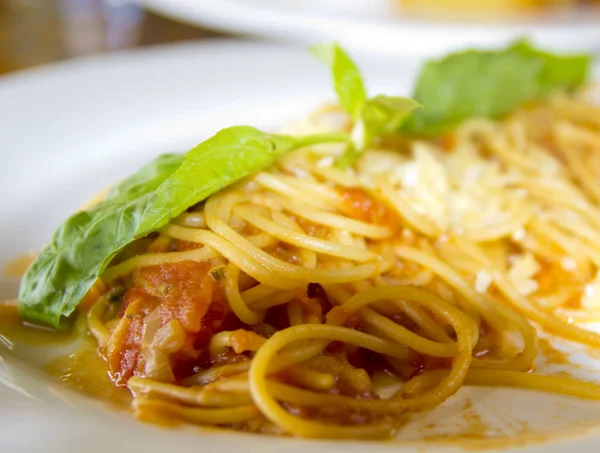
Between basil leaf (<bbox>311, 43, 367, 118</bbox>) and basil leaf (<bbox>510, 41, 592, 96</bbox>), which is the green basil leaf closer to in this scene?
basil leaf (<bbox>311, 43, 367, 118</bbox>)

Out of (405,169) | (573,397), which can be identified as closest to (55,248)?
(405,169)

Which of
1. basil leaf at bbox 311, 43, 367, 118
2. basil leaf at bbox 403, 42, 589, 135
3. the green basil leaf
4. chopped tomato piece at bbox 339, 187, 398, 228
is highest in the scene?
basil leaf at bbox 311, 43, 367, 118

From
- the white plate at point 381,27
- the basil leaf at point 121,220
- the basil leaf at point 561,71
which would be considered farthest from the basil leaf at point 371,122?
the white plate at point 381,27

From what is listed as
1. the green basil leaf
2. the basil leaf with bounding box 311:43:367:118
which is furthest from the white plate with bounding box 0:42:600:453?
the basil leaf with bounding box 311:43:367:118

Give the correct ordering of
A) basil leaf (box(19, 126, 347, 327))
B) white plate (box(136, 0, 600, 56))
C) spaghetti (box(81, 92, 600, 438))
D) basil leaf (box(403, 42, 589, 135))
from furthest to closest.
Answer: white plate (box(136, 0, 600, 56)), basil leaf (box(403, 42, 589, 135)), basil leaf (box(19, 126, 347, 327)), spaghetti (box(81, 92, 600, 438))

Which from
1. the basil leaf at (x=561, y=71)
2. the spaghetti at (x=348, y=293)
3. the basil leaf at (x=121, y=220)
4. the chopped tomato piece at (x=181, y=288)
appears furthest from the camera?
the basil leaf at (x=561, y=71)

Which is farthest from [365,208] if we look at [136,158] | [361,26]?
[361,26]

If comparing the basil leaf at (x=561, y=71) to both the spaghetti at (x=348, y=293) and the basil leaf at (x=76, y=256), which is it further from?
the basil leaf at (x=76, y=256)
